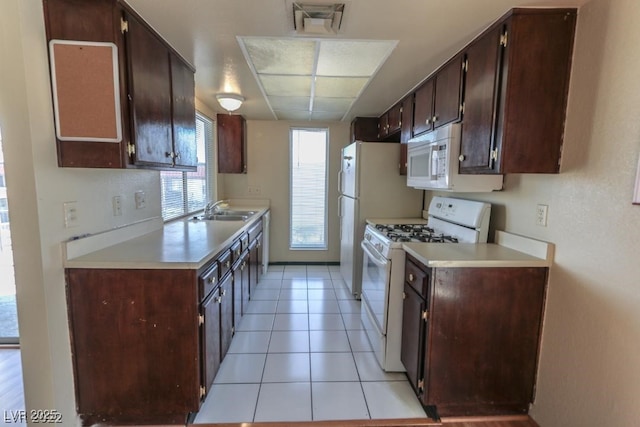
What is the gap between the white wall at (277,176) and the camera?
440cm

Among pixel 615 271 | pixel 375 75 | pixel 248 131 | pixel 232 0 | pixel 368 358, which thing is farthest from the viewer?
pixel 248 131

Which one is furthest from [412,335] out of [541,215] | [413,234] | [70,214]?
[70,214]

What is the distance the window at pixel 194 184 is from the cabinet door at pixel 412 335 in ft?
6.73

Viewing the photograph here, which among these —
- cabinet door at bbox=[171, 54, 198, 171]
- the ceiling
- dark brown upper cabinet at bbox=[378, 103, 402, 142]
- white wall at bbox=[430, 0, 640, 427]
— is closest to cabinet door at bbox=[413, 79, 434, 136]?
the ceiling

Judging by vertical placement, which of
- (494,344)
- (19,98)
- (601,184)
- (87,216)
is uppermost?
(19,98)

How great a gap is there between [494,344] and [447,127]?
4.35 feet

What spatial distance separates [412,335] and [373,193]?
160 centimetres

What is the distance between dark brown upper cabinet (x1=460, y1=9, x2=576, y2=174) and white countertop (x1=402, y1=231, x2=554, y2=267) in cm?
44

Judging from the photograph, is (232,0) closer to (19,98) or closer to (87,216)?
(19,98)

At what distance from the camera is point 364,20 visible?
158cm

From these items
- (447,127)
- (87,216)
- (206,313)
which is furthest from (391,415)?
(87,216)

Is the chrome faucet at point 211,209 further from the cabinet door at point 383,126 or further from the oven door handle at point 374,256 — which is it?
the cabinet door at point 383,126

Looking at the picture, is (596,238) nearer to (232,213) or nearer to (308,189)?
(232,213)

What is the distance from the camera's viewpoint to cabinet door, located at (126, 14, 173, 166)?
154 centimetres
